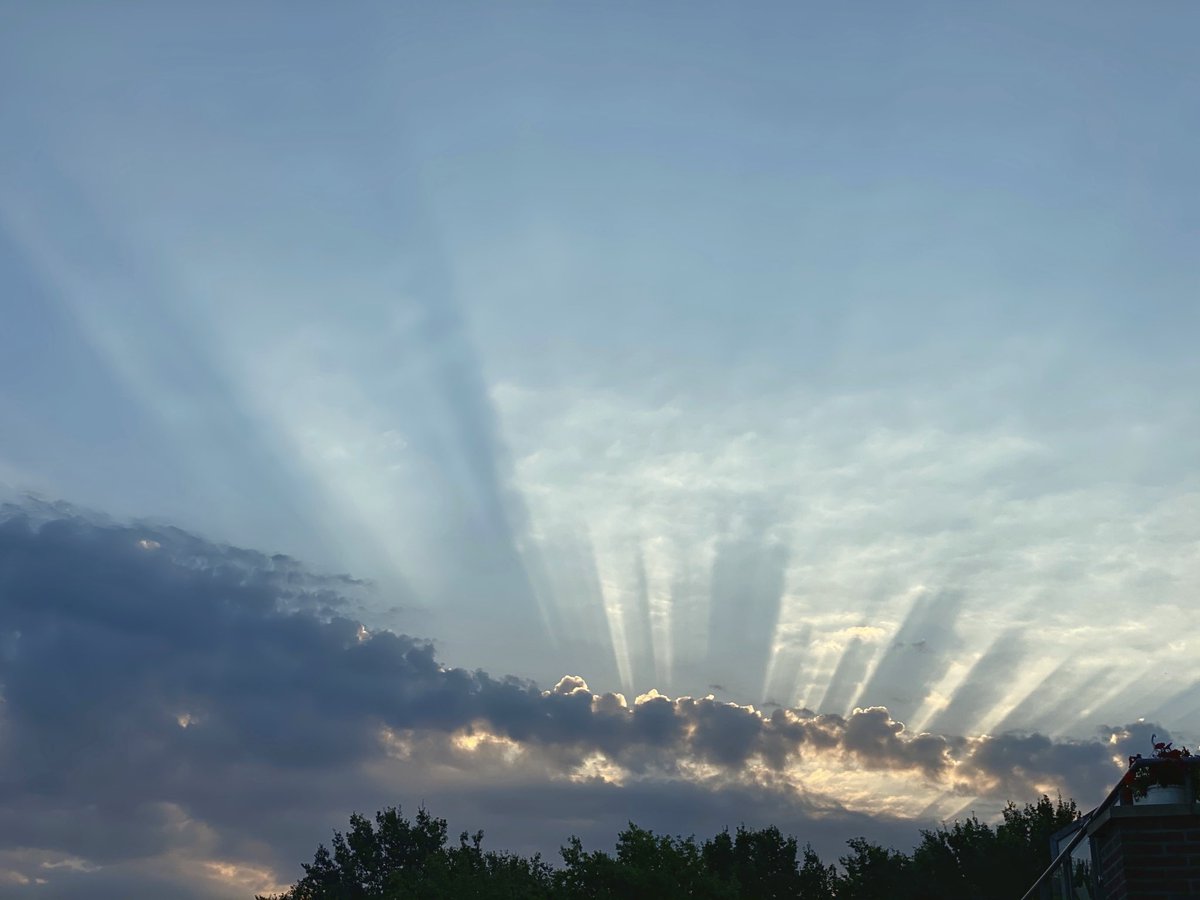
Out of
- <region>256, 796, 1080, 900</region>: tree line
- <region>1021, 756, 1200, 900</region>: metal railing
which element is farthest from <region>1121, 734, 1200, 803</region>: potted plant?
<region>256, 796, 1080, 900</region>: tree line

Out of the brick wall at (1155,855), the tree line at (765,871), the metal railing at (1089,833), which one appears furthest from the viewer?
the tree line at (765,871)

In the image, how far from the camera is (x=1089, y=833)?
623 inches

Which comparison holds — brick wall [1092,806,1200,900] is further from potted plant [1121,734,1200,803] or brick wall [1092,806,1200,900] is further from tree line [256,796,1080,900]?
tree line [256,796,1080,900]

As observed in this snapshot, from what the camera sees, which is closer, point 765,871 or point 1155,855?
point 1155,855

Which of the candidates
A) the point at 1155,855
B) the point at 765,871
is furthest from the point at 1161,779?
the point at 765,871

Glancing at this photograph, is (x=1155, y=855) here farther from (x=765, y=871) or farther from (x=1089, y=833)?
(x=765, y=871)

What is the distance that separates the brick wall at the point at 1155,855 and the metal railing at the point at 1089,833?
325 millimetres

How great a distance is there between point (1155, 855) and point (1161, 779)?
1132 mm

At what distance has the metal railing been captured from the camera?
14859mm

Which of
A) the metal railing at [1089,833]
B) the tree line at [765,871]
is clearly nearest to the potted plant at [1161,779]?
the metal railing at [1089,833]

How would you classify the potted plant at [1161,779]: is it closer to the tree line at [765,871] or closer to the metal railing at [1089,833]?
the metal railing at [1089,833]

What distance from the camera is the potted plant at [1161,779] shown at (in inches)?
586

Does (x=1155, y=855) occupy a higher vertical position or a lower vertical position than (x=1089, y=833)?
lower

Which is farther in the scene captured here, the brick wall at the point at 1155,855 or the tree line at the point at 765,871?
the tree line at the point at 765,871
